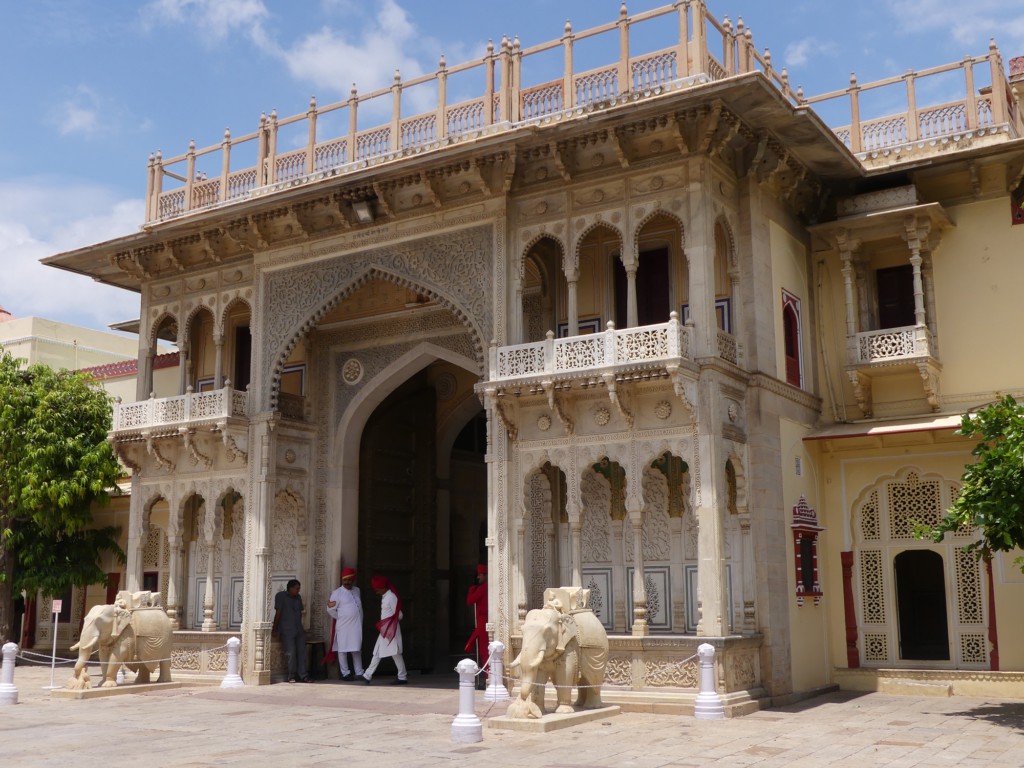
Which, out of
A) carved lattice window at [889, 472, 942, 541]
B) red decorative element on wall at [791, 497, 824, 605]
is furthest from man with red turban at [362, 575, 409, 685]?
carved lattice window at [889, 472, 942, 541]

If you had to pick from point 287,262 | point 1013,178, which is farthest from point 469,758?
point 1013,178

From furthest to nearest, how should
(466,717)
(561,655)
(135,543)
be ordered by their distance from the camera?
(135,543) → (561,655) → (466,717)

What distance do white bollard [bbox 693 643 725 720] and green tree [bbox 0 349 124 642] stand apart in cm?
1188

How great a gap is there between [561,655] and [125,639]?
6.20 metres

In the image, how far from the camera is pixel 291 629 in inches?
615

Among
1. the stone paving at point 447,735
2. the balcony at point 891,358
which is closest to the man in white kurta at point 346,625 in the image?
the stone paving at point 447,735

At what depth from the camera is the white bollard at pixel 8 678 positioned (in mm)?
13125

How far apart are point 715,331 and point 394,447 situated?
7.18 m

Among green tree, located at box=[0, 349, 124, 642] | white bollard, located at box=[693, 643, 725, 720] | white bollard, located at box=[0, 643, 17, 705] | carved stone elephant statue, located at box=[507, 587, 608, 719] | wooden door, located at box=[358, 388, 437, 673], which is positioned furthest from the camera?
green tree, located at box=[0, 349, 124, 642]

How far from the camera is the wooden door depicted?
57.1 feet

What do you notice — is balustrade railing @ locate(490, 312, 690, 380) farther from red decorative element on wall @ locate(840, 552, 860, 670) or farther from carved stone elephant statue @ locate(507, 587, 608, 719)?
red decorative element on wall @ locate(840, 552, 860, 670)

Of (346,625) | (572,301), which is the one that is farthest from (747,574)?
(346,625)

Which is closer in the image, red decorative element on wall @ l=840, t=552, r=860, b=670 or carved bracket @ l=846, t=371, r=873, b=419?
red decorative element on wall @ l=840, t=552, r=860, b=670

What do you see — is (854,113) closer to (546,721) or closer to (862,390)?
(862,390)
